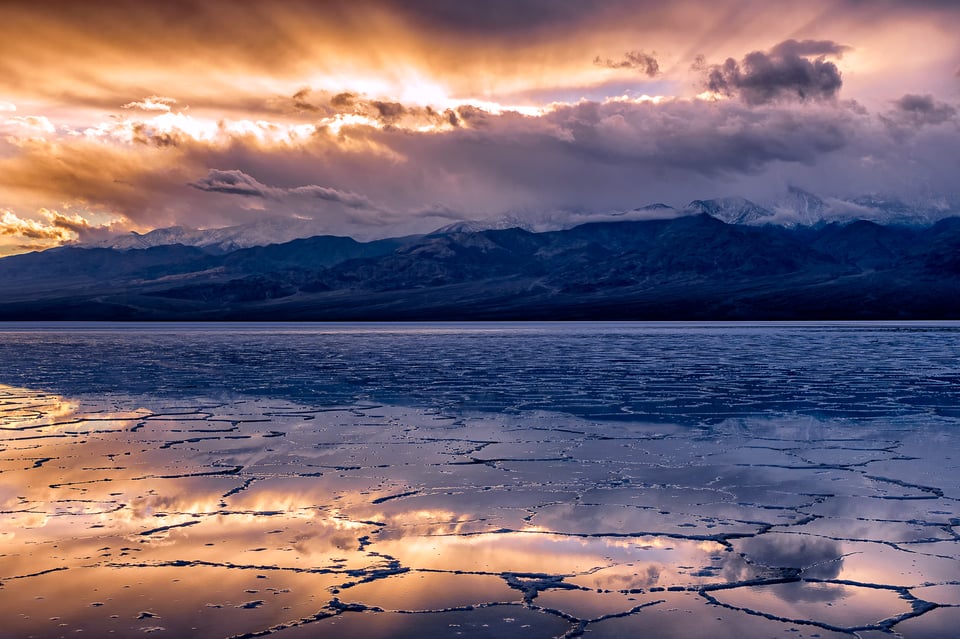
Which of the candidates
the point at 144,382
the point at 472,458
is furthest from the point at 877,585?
the point at 144,382

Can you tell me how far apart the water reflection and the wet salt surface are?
41 millimetres

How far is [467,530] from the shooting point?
10.2 meters

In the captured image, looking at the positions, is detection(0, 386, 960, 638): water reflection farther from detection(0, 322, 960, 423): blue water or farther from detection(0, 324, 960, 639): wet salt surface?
detection(0, 322, 960, 423): blue water

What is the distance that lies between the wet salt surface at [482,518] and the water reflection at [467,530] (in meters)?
0.04

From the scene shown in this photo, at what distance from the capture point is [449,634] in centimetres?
684

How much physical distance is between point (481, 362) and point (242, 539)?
1345 inches

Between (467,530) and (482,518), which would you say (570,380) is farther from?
(467,530)

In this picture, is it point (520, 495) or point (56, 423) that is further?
point (56, 423)

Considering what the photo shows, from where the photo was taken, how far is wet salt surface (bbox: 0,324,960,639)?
24.2 ft

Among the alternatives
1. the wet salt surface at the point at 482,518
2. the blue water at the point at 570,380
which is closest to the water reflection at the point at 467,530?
the wet salt surface at the point at 482,518

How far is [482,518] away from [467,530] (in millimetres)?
626

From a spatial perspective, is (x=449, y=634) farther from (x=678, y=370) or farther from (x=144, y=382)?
(x=678, y=370)

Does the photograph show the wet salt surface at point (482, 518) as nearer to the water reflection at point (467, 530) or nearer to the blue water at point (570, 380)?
the water reflection at point (467, 530)

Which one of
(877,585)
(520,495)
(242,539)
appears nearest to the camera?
(877,585)
